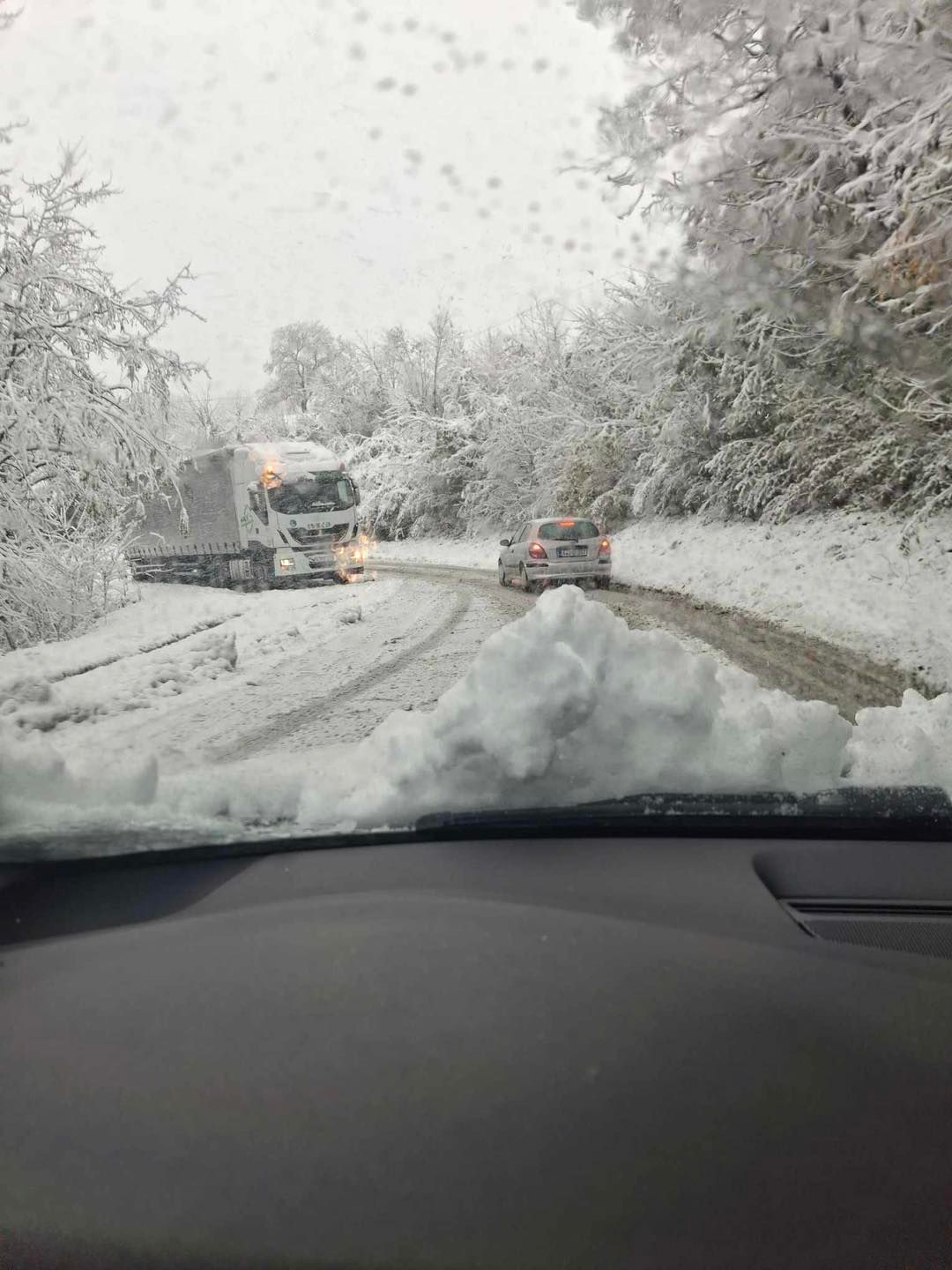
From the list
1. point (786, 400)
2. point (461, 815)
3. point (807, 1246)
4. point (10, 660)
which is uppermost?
point (786, 400)

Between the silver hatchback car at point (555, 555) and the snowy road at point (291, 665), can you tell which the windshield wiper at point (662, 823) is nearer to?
the snowy road at point (291, 665)

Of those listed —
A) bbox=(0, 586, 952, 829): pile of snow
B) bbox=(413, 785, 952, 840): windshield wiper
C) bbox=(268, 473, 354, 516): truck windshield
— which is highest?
bbox=(268, 473, 354, 516): truck windshield

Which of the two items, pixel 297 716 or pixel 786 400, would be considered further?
pixel 786 400

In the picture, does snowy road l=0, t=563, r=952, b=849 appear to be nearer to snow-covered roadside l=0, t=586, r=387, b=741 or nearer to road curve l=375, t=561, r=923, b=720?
snow-covered roadside l=0, t=586, r=387, b=741

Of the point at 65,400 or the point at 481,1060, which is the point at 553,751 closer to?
the point at 481,1060

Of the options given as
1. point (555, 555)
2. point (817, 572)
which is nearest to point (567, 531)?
point (555, 555)

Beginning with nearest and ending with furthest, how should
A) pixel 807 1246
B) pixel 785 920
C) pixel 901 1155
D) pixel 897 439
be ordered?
pixel 807 1246, pixel 901 1155, pixel 785 920, pixel 897 439

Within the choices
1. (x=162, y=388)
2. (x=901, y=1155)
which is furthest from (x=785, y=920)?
(x=162, y=388)

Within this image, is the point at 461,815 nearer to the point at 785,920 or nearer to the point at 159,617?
the point at 785,920

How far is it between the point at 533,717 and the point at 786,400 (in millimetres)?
4560

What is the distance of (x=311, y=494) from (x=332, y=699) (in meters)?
2.32

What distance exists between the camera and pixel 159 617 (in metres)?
5.96

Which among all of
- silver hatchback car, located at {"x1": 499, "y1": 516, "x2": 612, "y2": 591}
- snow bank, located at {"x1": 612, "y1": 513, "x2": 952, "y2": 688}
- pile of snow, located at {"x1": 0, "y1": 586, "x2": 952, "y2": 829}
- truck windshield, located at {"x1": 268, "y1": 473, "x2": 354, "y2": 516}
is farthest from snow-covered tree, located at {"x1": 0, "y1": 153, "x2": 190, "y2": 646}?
snow bank, located at {"x1": 612, "y1": 513, "x2": 952, "y2": 688}

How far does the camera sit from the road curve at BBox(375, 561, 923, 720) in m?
5.27
